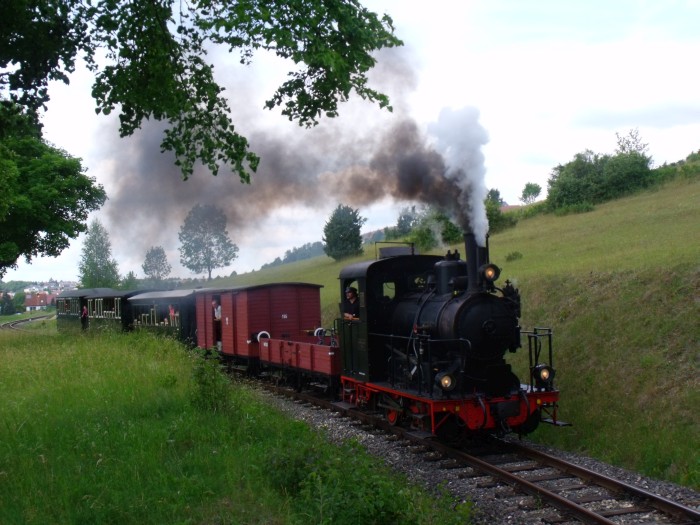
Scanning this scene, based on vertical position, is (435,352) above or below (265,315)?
below

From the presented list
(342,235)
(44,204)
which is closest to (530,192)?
(342,235)

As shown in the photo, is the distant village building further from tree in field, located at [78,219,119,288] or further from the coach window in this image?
the coach window

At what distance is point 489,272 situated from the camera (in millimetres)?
9547

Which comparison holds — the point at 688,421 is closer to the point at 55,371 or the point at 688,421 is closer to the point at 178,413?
the point at 178,413

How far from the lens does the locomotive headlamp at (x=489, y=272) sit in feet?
31.2

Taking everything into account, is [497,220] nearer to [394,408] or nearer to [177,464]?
[394,408]

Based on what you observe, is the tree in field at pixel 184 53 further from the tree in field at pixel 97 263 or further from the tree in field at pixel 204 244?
the tree in field at pixel 97 263

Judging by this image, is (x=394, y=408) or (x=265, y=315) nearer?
(x=394, y=408)

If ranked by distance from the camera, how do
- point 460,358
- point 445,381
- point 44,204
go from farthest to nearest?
point 44,204
point 460,358
point 445,381

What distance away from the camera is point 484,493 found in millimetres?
7793

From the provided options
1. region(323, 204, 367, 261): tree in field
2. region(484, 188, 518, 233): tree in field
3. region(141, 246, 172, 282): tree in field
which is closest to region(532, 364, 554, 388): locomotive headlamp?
region(484, 188, 518, 233): tree in field

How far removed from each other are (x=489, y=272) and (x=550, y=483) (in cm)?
304

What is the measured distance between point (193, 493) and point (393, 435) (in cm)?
507

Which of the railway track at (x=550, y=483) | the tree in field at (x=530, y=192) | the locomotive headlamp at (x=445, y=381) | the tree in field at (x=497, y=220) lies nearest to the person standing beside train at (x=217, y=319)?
the railway track at (x=550, y=483)
